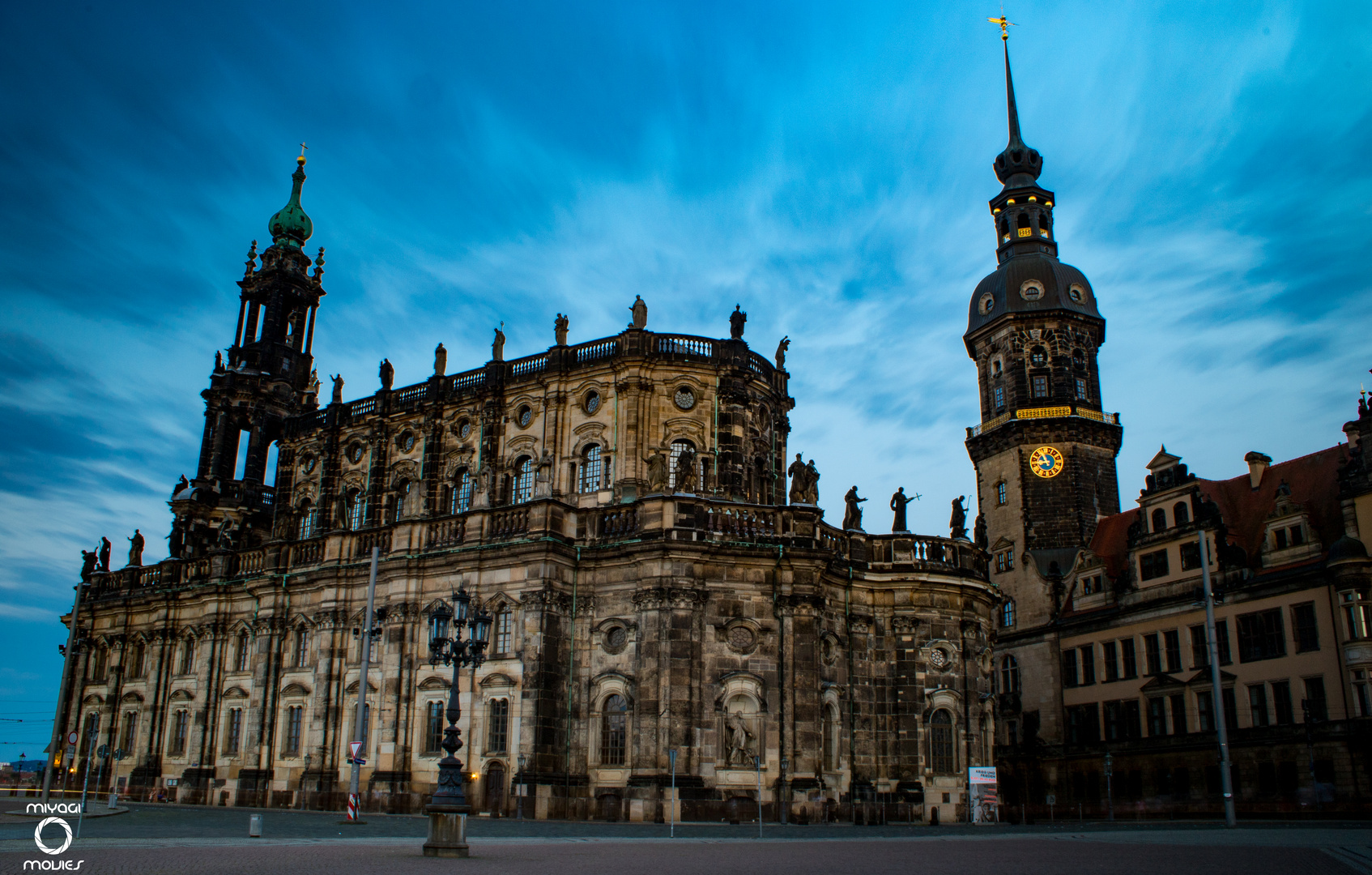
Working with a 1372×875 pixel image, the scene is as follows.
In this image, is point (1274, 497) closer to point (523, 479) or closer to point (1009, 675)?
point (1009, 675)

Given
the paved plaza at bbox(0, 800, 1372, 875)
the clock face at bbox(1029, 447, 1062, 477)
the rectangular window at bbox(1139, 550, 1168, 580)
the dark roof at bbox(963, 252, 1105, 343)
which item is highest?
the dark roof at bbox(963, 252, 1105, 343)

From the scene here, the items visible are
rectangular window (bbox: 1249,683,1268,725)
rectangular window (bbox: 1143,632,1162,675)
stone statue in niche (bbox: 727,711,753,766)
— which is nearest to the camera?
stone statue in niche (bbox: 727,711,753,766)

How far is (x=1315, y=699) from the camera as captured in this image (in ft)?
146

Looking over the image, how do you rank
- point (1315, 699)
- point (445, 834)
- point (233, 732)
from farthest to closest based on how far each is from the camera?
1. point (233, 732)
2. point (1315, 699)
3. point (445, 834)

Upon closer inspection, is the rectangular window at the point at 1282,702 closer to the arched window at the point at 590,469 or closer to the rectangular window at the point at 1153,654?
the rectangular window at the point at 1153,654

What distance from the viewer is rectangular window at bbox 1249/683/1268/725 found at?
4688 cm

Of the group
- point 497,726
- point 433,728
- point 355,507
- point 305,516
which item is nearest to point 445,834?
point 497,726

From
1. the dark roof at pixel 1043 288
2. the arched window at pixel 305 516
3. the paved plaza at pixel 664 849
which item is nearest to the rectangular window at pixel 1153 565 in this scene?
the dark roof at pixel 1043 288

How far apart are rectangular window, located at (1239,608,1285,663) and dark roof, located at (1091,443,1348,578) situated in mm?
2659

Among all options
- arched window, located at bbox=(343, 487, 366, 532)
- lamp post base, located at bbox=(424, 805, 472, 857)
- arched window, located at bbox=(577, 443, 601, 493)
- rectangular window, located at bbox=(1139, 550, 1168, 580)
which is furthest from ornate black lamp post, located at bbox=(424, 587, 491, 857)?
rectangular window, located at bbox=(1139, 550, 1168, 580)

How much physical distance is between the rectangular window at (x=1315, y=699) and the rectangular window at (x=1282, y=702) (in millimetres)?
934

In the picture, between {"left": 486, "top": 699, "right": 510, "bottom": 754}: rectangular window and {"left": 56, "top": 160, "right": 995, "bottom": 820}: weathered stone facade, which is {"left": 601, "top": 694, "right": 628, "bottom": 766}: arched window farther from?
{"left": 486, "top": 699, "right": 510, "bottom": 754}: rectangular window

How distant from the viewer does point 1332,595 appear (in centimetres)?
4419

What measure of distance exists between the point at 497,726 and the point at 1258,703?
113ft
